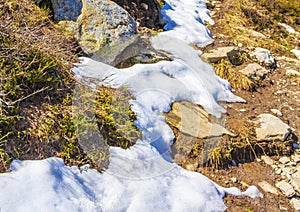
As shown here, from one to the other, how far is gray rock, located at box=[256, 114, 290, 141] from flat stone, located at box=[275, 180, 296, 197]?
627mm

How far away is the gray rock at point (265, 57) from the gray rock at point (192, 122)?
2.54 metres

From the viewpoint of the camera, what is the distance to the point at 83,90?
10.8 ft

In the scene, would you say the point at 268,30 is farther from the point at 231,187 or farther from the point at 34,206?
the point at 34,206

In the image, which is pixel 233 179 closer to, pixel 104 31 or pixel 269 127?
pixel 269 127

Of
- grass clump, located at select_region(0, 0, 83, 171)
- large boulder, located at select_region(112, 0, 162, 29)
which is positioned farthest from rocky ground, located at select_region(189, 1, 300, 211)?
grass clump, located at select_region(0, 0, 83, 171)

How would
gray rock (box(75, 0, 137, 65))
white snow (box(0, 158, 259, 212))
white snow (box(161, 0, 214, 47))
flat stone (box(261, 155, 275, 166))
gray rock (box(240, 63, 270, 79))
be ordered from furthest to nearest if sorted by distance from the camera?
white snow (box(161, 0, 214, 47))
gray rock (box(240, 63, 270, 79))
gray rock (box(75, 0, 137, 65))
flat stone (box(261, 155, 275, 166))
white snow (box(0, 158, 259, 212))

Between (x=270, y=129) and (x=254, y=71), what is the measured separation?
69.4 inches

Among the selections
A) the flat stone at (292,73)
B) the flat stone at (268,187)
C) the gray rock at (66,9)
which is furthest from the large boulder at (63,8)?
the flat stone at (292,73)

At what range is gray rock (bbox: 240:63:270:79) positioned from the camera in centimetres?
539

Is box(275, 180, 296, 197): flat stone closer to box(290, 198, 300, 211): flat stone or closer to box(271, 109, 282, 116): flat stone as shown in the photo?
box(290, 198, 300, 211): flat stone

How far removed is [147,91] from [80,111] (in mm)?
1089

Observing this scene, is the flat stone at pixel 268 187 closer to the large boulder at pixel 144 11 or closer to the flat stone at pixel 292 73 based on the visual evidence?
the flat stone at pixel 292 73

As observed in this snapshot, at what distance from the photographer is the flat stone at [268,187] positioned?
3.39 meters

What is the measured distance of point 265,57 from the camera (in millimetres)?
5883
